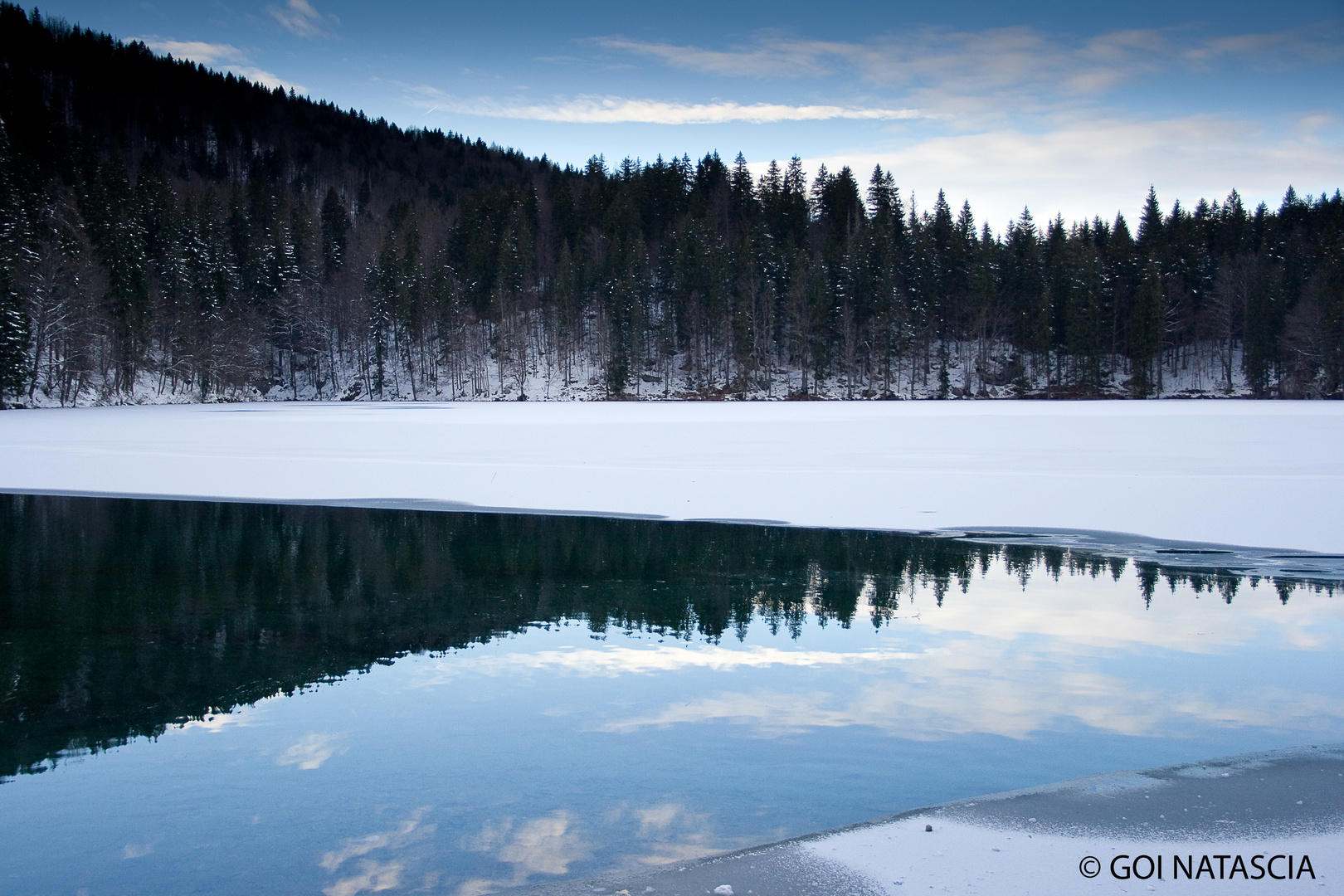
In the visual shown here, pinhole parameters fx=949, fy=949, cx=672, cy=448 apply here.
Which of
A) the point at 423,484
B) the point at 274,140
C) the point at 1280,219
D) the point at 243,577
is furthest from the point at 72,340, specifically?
the point at 1280,219

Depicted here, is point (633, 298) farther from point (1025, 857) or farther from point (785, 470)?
point (1025, 857)

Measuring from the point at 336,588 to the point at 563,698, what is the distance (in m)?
4.77

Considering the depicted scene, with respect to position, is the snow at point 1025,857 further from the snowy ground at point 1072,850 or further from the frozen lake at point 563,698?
the frozen lake at point 563,698

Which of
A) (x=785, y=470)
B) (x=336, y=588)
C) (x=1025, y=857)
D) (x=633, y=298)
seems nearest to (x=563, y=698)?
(x=1025, y=857)

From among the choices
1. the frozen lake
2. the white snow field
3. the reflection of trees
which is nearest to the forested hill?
the white snow field

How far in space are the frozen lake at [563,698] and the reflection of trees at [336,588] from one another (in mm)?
54

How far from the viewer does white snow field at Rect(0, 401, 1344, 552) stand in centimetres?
1573

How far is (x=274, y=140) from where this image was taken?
15275 cm

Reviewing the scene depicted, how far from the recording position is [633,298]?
86.5m

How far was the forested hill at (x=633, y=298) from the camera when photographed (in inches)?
3004

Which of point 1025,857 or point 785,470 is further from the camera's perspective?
point 785,470

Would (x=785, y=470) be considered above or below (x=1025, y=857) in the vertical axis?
above

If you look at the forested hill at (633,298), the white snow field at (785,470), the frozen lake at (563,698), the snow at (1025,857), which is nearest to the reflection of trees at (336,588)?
the frozen lake at (563,698)

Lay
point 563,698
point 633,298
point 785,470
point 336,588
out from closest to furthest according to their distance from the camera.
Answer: point 563,698 → point 336,588 → point 785,470 → point 633,298
